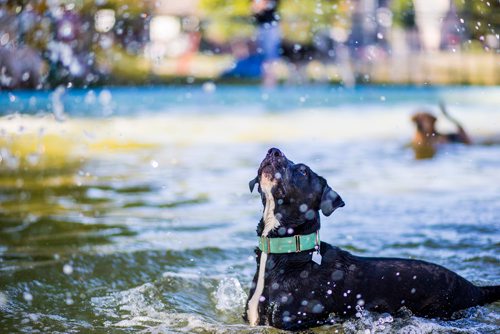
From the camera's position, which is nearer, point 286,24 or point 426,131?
point 426,131

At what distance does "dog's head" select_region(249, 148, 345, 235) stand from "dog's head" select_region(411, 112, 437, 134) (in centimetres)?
823

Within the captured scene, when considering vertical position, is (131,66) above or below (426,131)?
above

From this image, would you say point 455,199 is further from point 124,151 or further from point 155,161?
point 124,151

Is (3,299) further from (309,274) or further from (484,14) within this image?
(484,14)

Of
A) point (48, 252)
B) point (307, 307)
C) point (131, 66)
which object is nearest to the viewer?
point (307, 307)

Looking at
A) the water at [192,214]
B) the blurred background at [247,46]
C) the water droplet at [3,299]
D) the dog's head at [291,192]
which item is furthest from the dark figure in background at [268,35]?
the dog's head at [291,192]

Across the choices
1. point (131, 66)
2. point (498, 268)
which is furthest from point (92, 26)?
point (498, 268)

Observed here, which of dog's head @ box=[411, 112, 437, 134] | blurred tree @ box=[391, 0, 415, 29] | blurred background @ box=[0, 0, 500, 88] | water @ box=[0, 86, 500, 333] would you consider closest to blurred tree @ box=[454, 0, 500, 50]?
blurred background @ box=[0, 0, 500, 88]

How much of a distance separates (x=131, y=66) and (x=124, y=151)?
66.5ft

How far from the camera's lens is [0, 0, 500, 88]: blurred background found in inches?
912

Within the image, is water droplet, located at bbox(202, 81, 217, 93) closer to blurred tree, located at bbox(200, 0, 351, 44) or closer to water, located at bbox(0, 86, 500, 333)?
blurred tree, located at bbox(200, 0, 351, 44)

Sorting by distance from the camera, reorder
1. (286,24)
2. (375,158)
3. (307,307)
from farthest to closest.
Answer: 1. (286,24)
2. (375,158)
3. (307,307)

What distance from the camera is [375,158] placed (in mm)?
12977

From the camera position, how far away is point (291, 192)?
5.05 m
